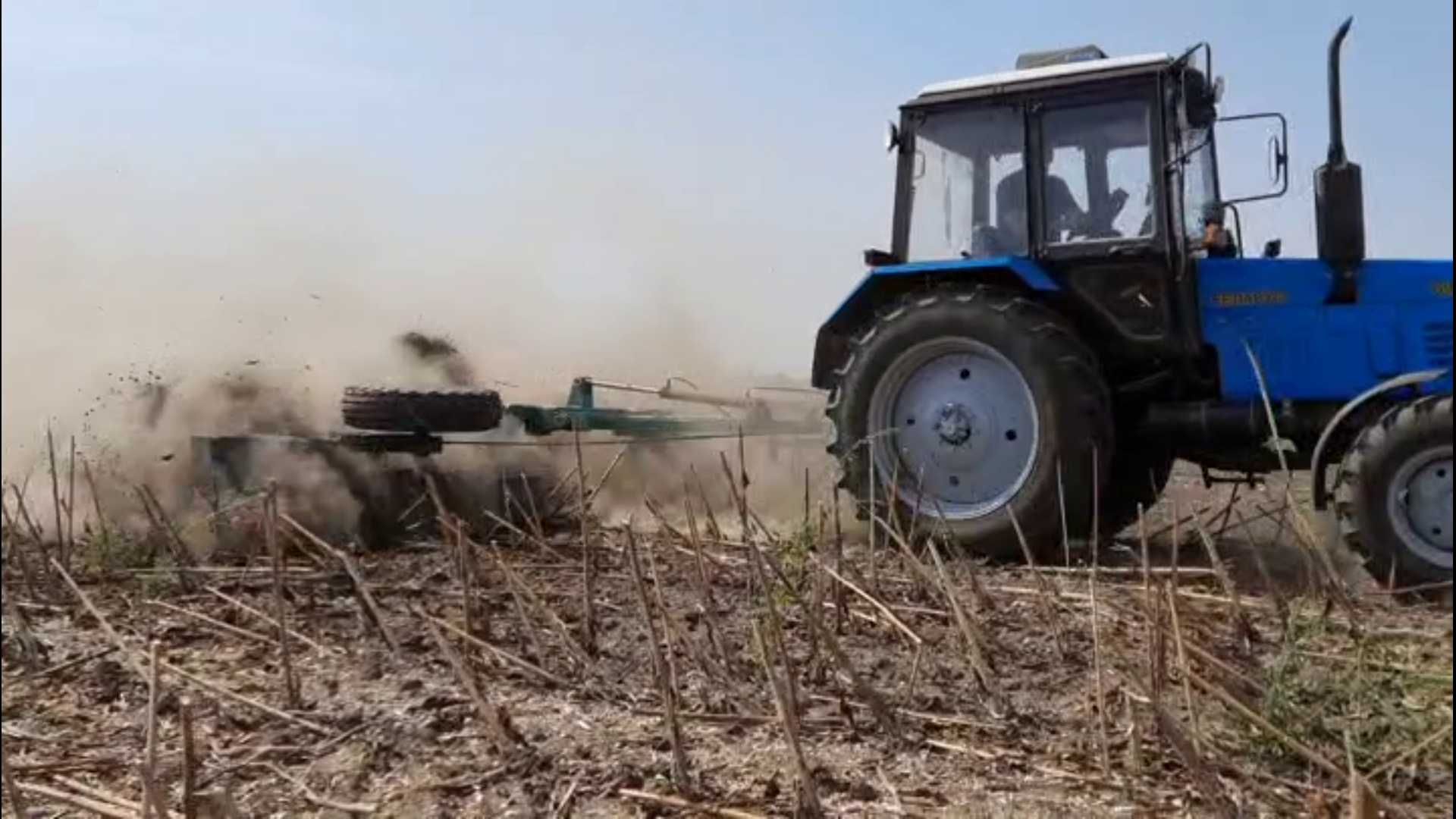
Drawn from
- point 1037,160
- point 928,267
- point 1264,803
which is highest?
point 1037,160

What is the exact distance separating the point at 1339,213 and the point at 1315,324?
47cm

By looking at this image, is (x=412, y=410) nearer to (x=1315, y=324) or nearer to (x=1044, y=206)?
(x=1044, y=206)

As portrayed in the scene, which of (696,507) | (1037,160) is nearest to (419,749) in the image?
(1037,160)

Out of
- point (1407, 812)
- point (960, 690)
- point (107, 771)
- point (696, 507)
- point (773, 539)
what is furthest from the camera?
point (696, 507)

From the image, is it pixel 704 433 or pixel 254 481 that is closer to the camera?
pixel 254 481

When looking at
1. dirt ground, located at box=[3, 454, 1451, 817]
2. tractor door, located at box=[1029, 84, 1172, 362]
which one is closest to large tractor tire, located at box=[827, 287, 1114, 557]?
tractor door, located at box=[1029, 84, 1172, 362]

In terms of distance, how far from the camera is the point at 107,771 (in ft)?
10.9

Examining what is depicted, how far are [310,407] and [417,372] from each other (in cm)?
99

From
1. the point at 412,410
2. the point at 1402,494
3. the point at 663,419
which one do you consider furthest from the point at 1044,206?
the point at 412,410

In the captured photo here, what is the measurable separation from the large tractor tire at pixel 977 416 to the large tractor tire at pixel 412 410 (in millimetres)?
1806

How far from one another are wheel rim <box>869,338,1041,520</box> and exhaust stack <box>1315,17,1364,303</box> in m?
1.32

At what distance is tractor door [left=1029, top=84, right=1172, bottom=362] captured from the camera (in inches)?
239

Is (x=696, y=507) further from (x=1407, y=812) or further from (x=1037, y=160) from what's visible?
(x=1407, y=812)

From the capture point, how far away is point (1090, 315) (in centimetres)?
624
